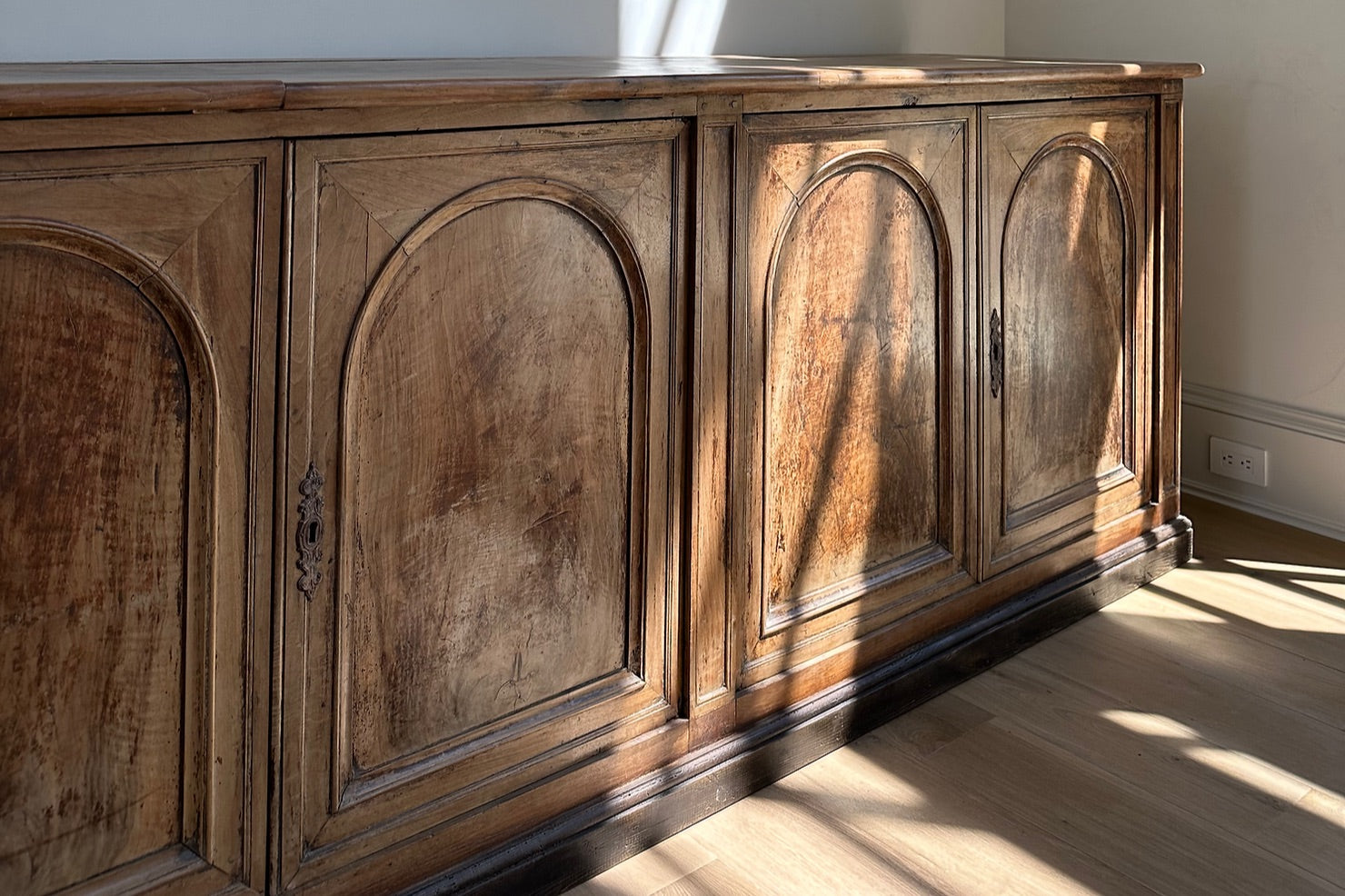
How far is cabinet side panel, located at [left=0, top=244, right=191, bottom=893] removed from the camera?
3.54 ft

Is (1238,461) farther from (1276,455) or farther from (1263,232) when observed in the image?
(1263,232)

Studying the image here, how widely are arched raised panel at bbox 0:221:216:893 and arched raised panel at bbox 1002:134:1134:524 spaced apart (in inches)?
56.2

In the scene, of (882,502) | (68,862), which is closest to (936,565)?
(882,502)

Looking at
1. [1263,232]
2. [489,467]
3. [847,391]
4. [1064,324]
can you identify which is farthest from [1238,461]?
[489,467]

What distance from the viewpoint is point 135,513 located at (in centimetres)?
116

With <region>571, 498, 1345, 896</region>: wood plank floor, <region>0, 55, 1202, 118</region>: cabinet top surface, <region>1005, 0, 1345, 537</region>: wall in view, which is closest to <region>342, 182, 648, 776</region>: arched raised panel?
<region>0, 55, 1202, 118</region>: cabinet top surface

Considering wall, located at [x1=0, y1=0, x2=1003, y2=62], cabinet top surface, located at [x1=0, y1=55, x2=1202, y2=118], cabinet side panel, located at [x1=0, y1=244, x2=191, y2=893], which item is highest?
wall, located at [x1=0, y1=0, x2=1003, y2=62]

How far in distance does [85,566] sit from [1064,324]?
5.66 ft

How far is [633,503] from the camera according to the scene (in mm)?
1592

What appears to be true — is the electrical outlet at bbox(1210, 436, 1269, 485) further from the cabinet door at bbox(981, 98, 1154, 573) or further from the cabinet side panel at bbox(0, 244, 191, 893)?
the cabinet side panel at bbox(0, 244, 191, 893)

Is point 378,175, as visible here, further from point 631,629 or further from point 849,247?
point 849,247

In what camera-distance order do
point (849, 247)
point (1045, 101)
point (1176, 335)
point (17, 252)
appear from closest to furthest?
1. point (17, 252)
2. point (849, 247)
3. point (1045, 101)
4. point (1176, 335)

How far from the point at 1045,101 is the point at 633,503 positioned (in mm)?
1086

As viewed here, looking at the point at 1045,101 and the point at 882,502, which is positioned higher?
the point at 1045,101
